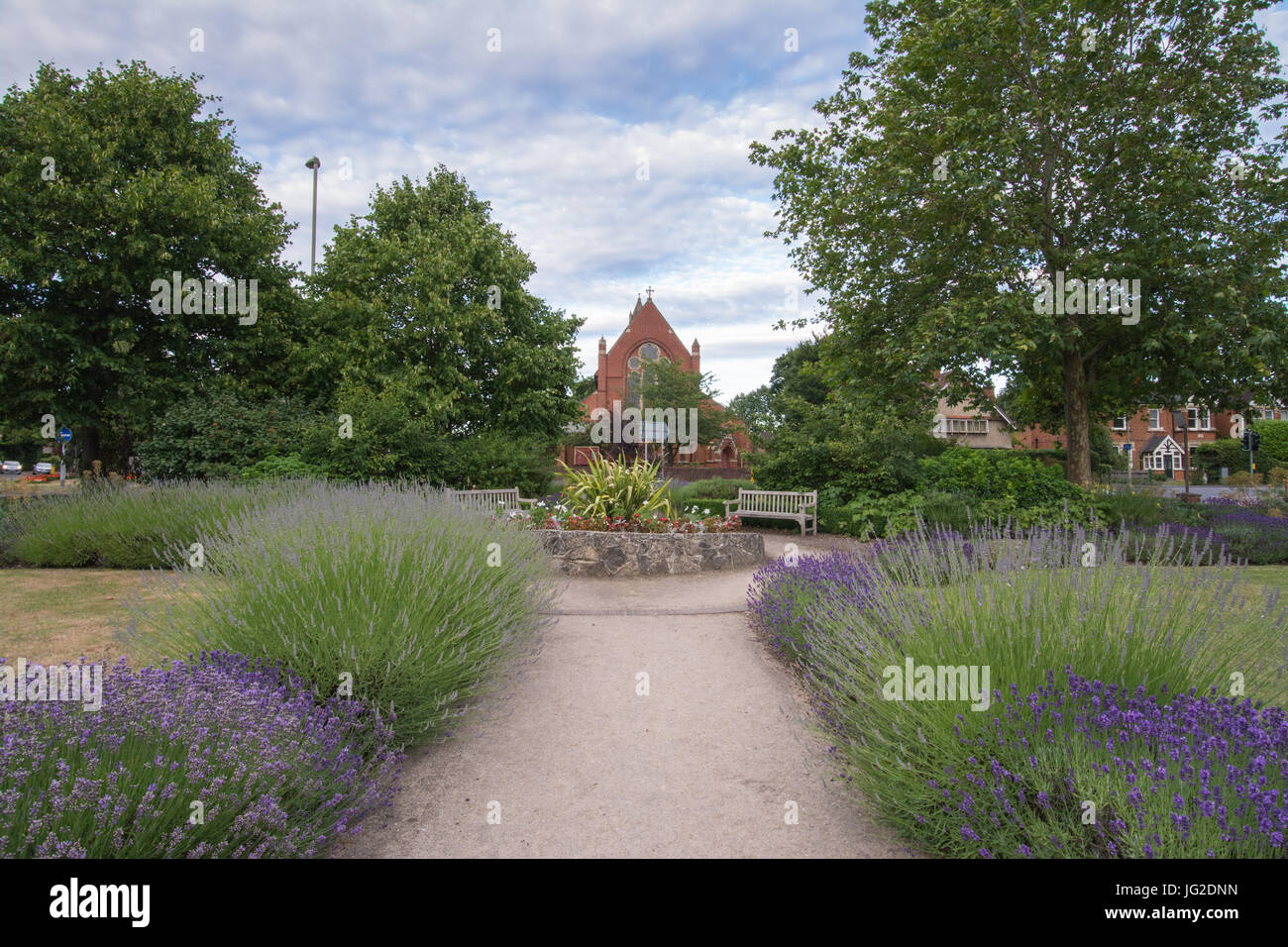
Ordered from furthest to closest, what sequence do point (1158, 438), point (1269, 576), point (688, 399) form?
Answer: point (1158, 438)
point (688, 399)
point (1269, 576)

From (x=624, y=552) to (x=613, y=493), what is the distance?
1.39 meters

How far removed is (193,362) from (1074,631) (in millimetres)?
19882

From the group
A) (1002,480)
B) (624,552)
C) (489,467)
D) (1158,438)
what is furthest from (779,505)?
(1158,438)

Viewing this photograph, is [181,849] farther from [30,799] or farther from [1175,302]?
[1175,302]

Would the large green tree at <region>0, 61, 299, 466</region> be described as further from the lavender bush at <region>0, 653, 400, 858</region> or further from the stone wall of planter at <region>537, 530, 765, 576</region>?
the lavender bush at <region>0, 653, 400, 858</region>

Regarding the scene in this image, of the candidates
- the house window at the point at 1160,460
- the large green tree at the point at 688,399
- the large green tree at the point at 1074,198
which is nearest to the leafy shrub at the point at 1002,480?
the large green tree at the point at 1074,198

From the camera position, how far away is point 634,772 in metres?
3.60

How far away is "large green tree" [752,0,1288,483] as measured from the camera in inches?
482

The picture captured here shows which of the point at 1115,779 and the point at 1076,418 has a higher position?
the point at 1076,418

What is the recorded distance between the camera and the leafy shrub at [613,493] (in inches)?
413

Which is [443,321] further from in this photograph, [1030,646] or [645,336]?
[645,336]

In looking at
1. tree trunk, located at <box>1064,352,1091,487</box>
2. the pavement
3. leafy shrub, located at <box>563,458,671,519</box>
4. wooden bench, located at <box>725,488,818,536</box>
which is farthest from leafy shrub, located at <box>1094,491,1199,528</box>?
the pavement

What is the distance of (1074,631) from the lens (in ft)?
10.1

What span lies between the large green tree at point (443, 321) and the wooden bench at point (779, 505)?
902 centimetres
